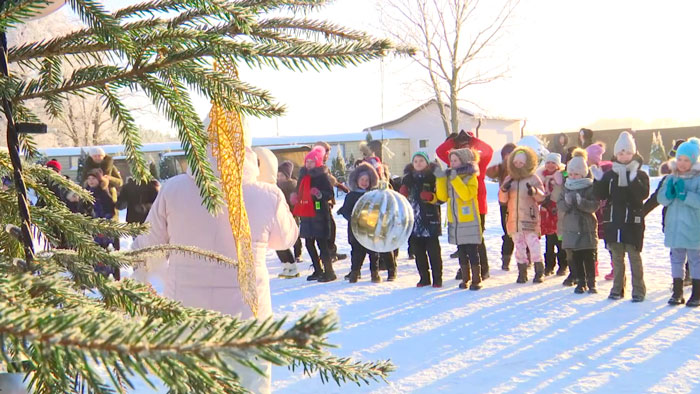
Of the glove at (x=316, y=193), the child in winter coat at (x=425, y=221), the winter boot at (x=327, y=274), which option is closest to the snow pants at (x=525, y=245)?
the child in winter coat at (x=425, y=221)

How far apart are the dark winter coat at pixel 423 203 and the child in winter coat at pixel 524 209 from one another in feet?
3.16

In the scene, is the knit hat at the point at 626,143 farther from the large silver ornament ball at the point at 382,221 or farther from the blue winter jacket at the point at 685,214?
the large silver ornament ball at the point at 382,221

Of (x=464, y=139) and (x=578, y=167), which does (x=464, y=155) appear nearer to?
(x=464, y=139)

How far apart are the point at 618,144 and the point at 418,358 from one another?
3.60 metres

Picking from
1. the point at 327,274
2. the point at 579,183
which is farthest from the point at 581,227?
the point at 327,274

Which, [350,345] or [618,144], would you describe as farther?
[618,144]

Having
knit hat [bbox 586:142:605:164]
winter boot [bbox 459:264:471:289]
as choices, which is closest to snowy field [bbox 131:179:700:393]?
winter boot [bbox 459:264:471:289]

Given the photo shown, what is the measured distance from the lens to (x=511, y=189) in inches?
316

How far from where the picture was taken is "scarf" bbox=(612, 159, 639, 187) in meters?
6.61

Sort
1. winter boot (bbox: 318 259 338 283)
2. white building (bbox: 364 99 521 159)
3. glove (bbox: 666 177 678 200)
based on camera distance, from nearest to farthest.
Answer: glove (bbox: 666 177 678 200)
winter boot (bbox: 318 259 338 283)
white building (bbox: 364 99 521 159)

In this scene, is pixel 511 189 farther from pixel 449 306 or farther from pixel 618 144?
pixel 449 306

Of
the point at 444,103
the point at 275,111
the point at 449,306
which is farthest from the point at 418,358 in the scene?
the point at 444,103

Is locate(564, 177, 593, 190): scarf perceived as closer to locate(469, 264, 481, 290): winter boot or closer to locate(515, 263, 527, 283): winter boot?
locate(515, 263, 527, 283): winter boot

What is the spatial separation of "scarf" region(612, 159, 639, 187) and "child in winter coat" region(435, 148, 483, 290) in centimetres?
154
